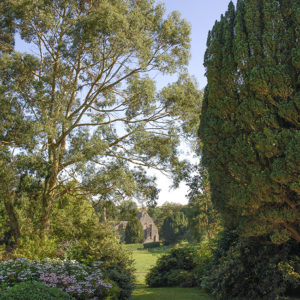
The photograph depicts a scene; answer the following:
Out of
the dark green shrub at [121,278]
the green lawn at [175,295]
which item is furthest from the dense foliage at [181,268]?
the dark green shrub at [121,278]

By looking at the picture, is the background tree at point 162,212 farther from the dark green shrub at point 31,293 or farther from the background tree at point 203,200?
the dark green shrub at point 31,293

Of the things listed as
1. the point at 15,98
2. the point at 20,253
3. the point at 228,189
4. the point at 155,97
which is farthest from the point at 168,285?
the point at 15,98

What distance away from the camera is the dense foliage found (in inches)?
390

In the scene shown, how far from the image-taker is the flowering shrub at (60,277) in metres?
6.42

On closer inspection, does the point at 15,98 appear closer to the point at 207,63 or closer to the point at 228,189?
the point at 207,63

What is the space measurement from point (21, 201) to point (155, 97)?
588cm

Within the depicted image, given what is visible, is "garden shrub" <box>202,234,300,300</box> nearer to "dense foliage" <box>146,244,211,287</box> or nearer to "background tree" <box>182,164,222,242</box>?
"dense foliage" <box>146,244,211,287</box>

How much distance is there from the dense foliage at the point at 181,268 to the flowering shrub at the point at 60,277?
3.72m

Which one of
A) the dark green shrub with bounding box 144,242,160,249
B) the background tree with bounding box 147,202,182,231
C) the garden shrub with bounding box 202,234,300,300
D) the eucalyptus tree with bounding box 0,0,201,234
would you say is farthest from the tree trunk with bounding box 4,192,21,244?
the background tree with bounding box 147,202,182,231

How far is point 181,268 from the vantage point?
10.9 meters

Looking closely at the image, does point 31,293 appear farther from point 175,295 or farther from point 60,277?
point 175,295

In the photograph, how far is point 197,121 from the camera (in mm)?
11617

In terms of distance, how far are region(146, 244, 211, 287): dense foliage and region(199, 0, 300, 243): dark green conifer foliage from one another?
3949 millimetres

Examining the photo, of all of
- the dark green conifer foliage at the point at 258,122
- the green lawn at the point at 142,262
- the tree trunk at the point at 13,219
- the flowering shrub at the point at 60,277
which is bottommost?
the green lawn at the point at 142,262
